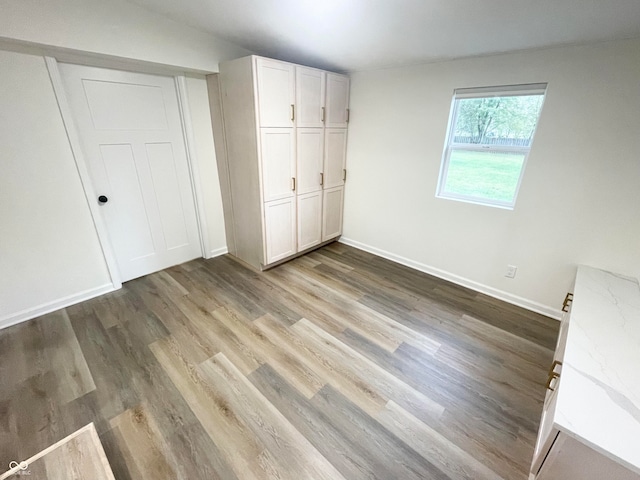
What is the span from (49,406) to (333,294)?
215 cm

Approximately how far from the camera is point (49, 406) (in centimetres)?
161

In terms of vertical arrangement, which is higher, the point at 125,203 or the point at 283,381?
the point at 125,203

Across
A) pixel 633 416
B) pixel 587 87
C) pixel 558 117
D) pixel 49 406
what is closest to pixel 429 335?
pixel 633 416

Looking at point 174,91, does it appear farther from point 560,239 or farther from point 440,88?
point 560,239

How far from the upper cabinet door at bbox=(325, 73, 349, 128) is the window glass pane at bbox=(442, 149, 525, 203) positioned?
1.39 metres

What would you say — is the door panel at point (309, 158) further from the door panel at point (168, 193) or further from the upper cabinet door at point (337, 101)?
the door panel at point (168, 193)

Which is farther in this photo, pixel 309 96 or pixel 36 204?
pixel 309 96

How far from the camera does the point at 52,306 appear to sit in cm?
240

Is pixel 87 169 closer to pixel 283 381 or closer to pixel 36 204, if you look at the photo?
pixel 36 204

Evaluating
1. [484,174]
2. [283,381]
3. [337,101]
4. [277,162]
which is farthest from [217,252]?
[484,174]

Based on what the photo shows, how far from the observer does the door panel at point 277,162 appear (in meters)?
2.69

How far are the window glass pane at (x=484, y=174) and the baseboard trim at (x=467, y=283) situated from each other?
0.90 meters

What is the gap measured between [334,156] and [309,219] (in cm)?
88

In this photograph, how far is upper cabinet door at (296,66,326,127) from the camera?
2.78 metres
